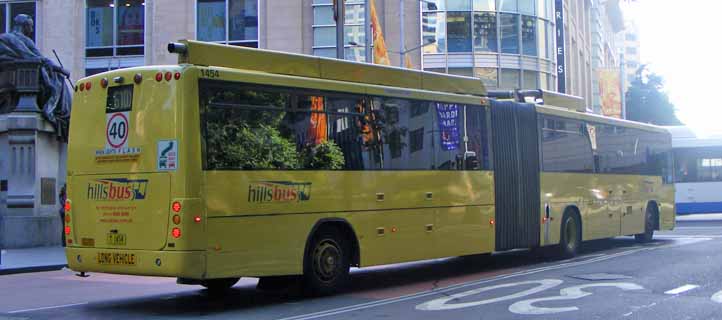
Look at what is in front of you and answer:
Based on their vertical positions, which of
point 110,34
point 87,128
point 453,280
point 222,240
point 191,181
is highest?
point 110,34

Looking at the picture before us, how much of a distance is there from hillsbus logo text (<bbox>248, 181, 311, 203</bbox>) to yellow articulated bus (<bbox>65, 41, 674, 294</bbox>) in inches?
0.8

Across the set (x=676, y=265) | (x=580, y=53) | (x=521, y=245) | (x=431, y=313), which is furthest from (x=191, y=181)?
(x=580, y=53)

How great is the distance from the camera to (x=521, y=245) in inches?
645

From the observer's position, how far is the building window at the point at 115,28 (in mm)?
41562

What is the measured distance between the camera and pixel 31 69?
22.2 meters

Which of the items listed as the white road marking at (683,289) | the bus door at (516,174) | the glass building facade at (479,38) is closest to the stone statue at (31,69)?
the bus door at (516,174)

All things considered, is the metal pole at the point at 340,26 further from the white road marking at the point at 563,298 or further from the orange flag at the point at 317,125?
the white road marking at the point at 563,298

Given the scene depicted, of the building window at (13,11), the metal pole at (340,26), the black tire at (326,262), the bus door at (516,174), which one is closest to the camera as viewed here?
the black tire at (326,262)

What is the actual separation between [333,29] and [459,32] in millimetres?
6308

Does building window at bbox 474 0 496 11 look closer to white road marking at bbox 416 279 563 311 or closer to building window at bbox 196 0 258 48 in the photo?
building window at bbox 196 0 258 48

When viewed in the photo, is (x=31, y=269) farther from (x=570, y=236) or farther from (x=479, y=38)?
(x=479, y=38)

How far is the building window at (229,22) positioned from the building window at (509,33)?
1251 centimetres

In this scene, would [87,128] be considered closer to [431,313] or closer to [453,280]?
[431,313]

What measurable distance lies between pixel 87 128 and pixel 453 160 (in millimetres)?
6333
